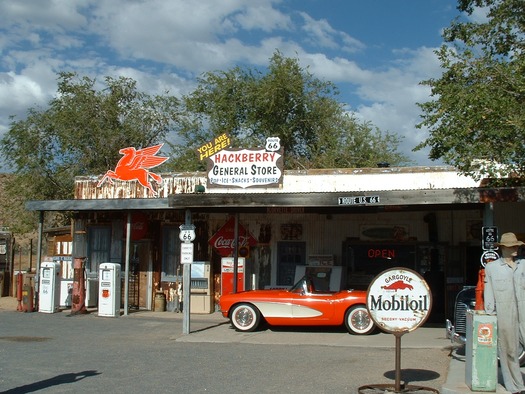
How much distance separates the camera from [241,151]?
1880 centimetres

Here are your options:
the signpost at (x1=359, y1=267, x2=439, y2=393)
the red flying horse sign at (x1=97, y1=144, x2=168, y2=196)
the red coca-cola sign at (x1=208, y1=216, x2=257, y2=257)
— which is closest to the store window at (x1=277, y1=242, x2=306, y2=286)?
the red coca-cola sign at (x1=208, y1=216, x2=257, y2=257)

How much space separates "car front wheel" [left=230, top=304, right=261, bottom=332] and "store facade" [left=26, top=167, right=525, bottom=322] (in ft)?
8.54

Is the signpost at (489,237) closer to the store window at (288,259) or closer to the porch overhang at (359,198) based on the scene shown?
the porch overhang at (359,198)

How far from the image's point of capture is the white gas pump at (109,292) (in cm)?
1898

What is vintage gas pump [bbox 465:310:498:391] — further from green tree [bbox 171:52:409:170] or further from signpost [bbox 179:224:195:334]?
green tree [bbox 171:52:409:170]

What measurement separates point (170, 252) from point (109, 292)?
2.40m

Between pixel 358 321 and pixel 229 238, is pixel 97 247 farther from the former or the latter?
pixel 358 321

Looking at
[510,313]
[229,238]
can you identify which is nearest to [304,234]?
[229,238]

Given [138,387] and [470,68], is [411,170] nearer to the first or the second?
[470,68]

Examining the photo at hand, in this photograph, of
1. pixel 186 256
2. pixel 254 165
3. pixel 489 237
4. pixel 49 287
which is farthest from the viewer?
pixel 49 287

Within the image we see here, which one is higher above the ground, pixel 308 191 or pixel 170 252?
pixel 308 191

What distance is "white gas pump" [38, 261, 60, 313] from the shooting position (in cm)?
1995

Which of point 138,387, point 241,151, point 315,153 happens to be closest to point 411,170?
point 241,151

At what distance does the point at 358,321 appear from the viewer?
1484 centimetres
